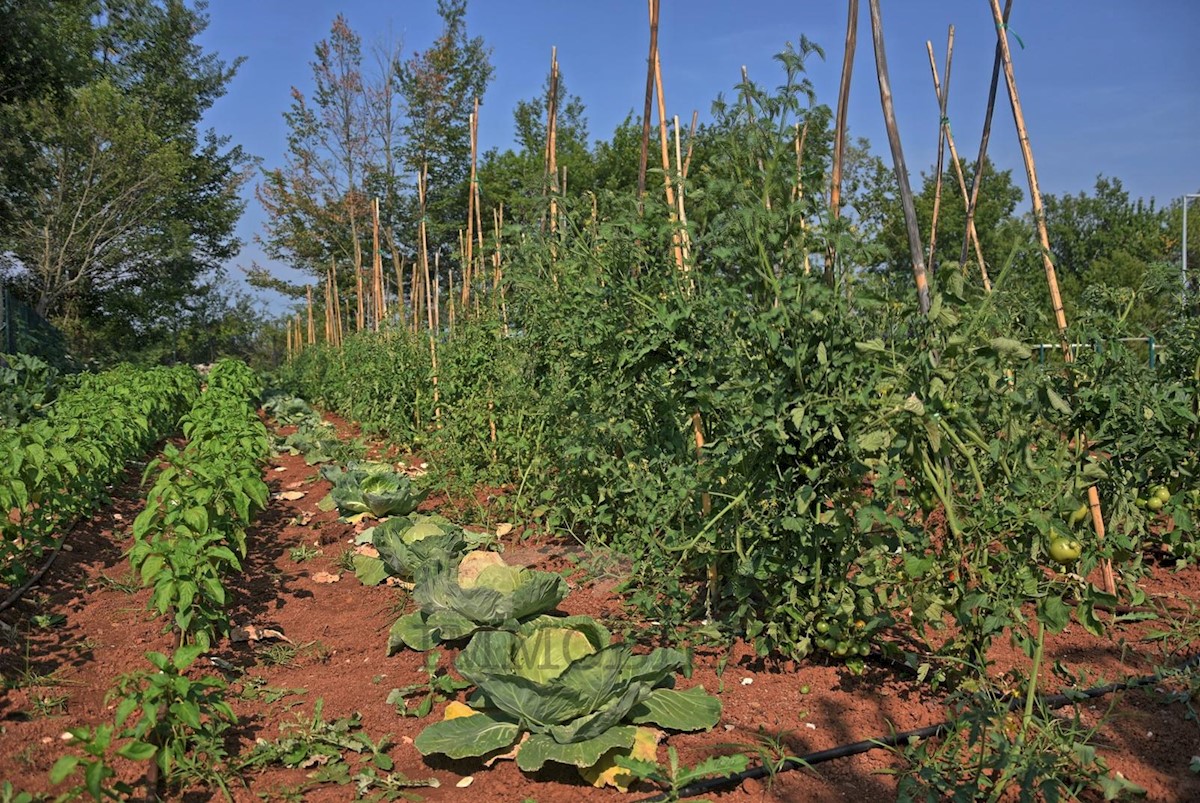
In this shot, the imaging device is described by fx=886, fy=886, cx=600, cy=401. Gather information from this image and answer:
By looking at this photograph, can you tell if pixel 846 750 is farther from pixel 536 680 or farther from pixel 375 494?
pixel 375 494

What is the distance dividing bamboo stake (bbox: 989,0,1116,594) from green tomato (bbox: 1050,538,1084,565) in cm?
106

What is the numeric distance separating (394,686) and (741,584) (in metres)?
1.50

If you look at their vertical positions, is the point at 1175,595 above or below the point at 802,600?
below

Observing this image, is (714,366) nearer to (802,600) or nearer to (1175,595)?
(802,600)

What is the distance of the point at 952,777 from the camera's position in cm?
248

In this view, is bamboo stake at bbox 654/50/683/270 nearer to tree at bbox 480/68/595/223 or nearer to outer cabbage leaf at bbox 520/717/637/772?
outer cabbage leaf at bbox 520/717/637/772

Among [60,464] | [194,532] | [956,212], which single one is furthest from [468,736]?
[956,212]

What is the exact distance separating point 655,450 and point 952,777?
2.02 metres

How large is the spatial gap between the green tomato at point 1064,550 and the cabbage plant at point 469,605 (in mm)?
1959

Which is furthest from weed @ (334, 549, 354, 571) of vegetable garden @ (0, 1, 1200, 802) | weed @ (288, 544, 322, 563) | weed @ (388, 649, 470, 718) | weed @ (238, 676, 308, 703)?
weed @ (388, 649, 470, 718)

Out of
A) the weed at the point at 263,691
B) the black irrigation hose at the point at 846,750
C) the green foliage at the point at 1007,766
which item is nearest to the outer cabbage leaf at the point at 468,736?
the black irrigation hose at the point at 846,750

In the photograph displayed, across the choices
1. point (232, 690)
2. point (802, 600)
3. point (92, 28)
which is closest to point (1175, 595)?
point (802, 600)

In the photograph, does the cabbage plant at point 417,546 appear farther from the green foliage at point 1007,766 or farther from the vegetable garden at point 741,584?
the green foliage at point 1007,766

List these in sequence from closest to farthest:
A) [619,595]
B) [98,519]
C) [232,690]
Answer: [232,690] < [619,595] < [98,519]
